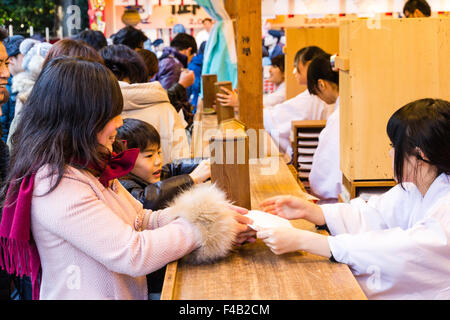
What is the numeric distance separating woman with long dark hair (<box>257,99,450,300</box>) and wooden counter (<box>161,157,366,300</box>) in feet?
0.18

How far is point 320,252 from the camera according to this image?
5.20 feet

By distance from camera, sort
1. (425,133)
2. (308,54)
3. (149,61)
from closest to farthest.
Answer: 1. (425,133)
2. (149,61)
3. (308,54)

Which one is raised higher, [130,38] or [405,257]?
[130,38]

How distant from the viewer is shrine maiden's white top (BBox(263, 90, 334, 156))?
16.4 ft

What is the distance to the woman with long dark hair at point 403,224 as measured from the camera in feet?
5.17

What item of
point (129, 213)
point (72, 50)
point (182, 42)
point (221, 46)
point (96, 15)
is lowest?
point (129, 213)

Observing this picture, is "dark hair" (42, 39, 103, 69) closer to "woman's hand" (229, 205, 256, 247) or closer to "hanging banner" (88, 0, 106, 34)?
"woman's hand" (229, 205, 256, 247)

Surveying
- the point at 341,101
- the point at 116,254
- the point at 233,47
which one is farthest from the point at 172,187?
the point at 233,47

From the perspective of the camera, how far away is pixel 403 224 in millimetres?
1900

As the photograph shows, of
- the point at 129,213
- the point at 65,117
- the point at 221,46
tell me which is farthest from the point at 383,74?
the point at 221,46

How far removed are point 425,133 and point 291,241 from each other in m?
0.55

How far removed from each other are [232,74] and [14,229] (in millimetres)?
3766

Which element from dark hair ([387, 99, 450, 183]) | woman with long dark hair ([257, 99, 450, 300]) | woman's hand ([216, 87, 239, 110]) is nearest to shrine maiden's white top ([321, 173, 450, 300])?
woman with long dark hair ([257, 99, 450, 300])

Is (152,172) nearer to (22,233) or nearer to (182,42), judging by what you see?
(22,233)
